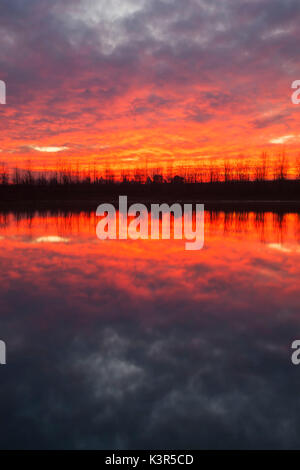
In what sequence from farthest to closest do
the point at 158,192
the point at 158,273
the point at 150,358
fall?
the point at 158,192, the point at 158,273, the point at 150,358

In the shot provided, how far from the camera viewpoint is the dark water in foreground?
256cm

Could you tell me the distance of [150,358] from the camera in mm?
3494

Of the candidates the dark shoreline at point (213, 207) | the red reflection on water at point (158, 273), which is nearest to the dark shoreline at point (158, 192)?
the dark shoreline at point (213, 207)

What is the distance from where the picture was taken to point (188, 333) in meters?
4.07

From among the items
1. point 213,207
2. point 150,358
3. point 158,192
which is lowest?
point 150,358

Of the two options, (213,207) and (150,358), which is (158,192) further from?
(150,358)

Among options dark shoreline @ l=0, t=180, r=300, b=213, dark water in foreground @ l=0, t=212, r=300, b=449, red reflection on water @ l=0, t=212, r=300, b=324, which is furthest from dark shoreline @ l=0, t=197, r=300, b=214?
dark water in foreground @ l=0, t=212, r=300, b=449

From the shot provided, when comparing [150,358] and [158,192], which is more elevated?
[158,192]

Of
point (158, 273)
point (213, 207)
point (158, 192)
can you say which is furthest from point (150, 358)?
point (158, 192)

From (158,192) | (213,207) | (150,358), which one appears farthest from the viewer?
(158,192)

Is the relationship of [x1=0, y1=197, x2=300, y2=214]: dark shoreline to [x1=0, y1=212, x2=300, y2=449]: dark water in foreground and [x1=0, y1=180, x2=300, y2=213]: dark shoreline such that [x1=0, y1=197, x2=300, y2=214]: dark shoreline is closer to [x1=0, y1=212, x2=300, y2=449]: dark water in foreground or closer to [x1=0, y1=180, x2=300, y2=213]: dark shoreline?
[x1=0, y1=180, x2=300, y2=213]: dark shoreline

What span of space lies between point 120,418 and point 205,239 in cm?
908
